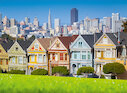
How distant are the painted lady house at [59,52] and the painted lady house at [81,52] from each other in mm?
938

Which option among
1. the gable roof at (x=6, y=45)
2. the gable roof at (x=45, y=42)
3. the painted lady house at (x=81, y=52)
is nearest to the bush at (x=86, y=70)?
the painted lady house at (x=81, y=52)

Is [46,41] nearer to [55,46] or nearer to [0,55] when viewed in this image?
[55,46]

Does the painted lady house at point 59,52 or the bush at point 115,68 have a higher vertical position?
the painted lady house at point 59,52

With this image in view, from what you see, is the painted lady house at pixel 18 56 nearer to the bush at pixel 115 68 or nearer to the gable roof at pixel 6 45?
the gable roof at pixel 6 45

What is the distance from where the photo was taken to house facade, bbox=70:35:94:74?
150ft

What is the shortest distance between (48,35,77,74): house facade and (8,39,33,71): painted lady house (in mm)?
5052

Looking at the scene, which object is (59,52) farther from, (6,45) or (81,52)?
(6,45)

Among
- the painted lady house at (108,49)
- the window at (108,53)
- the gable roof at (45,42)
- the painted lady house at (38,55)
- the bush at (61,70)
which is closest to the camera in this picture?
the bush at (61,70)

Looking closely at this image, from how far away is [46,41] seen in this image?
5144cm

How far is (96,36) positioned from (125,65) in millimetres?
8550

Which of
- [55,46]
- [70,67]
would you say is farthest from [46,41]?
[70,67]

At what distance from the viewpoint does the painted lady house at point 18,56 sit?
50.8m

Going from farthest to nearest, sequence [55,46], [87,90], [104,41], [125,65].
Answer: [55,46], [104,41], [125,65], [87,90]

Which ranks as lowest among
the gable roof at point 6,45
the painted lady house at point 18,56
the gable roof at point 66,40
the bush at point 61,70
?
the bush at point 61,70
